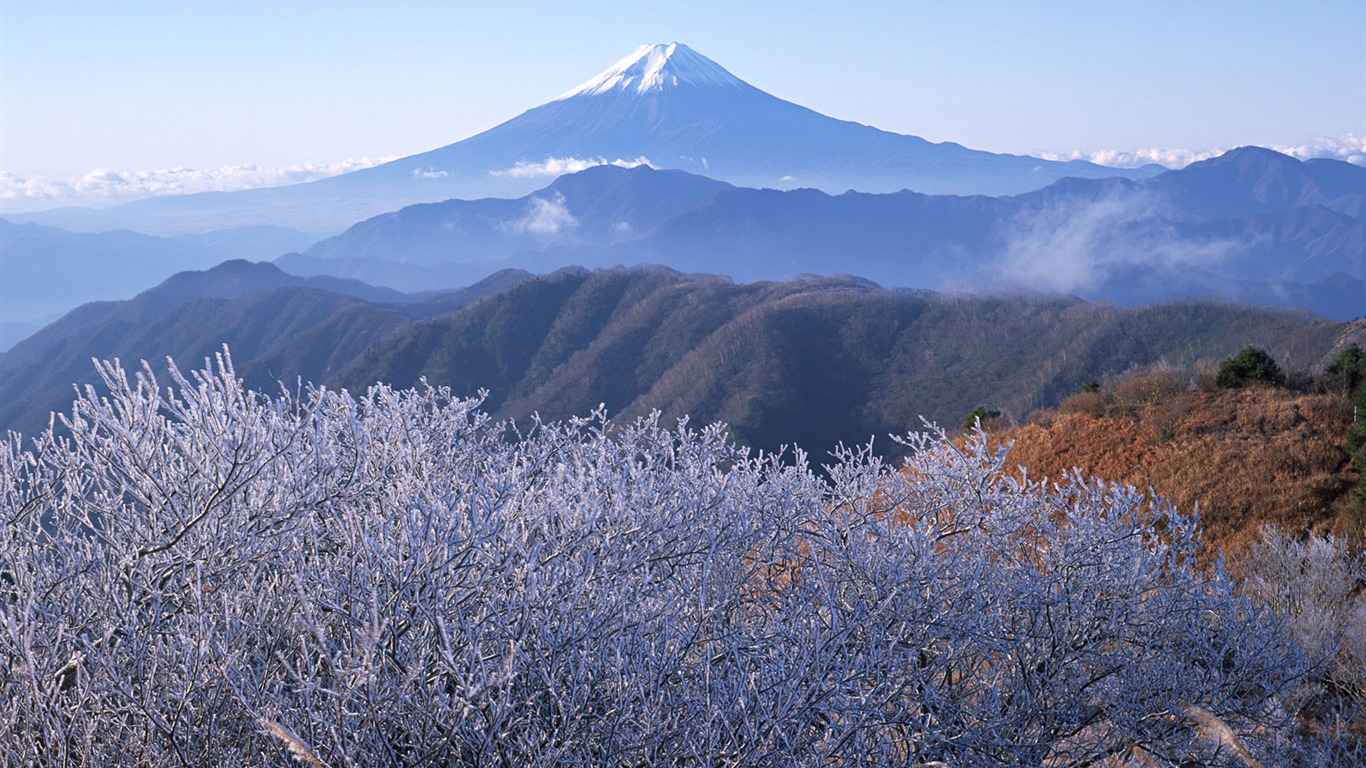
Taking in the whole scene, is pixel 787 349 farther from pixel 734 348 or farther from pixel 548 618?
pixel 548 618

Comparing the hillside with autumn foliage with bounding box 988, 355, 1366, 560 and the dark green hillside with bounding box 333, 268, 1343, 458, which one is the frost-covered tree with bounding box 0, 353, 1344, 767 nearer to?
the hillside with autumn foliage with bounding box 988, 355, 1366, 560

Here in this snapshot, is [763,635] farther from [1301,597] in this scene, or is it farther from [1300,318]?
[1300,318]

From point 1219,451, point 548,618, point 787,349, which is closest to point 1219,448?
point 1219,451

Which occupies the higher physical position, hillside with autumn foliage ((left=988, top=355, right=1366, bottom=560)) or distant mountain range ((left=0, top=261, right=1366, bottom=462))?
hillside with autumn foliage ((left=988, top=355, right=1366, bottom=560))

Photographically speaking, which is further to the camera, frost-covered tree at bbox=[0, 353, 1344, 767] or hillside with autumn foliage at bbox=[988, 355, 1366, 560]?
hillside with autumn foliage at bbox=[988, 355, 1366, 560]

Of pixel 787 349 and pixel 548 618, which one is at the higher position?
pixel 548 618

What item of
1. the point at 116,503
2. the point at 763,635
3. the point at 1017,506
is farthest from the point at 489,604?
the point at 1017,506

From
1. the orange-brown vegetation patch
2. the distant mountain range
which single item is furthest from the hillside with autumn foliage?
the distant mountain range

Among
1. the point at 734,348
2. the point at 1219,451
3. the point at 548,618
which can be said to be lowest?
the point at 734,348
